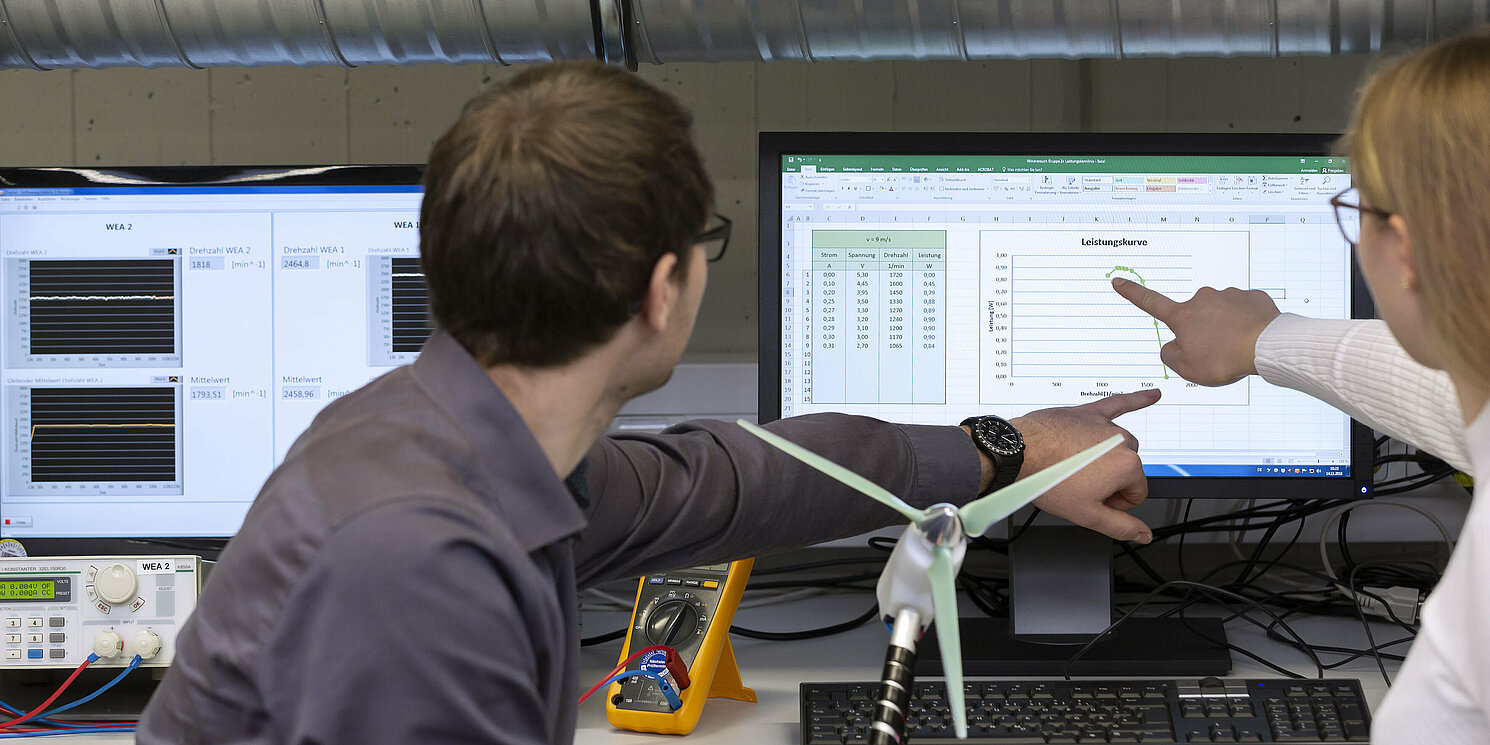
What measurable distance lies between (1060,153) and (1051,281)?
0.14 metres

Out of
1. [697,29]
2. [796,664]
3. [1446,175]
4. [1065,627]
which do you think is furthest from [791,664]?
[1446,175]

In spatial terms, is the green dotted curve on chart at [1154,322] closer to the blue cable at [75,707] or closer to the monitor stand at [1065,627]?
the monitor stand at [1065,627]

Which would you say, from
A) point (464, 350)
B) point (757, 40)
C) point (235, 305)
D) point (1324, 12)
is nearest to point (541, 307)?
point (464, 350)

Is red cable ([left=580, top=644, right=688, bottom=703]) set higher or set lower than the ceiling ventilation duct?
lower

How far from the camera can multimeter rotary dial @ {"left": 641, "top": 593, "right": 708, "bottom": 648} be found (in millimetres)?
1122

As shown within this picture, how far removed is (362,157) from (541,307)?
104 cm

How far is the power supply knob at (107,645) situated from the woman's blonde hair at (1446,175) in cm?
114

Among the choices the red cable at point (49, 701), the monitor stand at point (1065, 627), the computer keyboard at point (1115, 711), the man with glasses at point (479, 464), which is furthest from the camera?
the monitor stand at point (1065, 627)

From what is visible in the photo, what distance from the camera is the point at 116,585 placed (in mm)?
1118

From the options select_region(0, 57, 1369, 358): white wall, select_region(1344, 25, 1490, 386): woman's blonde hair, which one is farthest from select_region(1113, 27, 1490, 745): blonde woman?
select_region(0, 57, 1369, 358): white wall

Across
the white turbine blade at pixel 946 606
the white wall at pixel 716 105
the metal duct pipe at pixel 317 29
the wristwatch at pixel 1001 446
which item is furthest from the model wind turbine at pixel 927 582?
the white wall at pixel 716 105

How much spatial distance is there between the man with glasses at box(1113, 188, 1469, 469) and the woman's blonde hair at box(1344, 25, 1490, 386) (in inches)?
9.8

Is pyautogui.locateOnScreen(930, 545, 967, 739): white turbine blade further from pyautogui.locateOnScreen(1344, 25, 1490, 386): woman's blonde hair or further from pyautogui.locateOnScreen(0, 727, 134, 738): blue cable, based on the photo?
pyautogui.locateOnScreen(0, 727, 134, 738): blue cable

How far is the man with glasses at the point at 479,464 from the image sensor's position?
0.59 m
